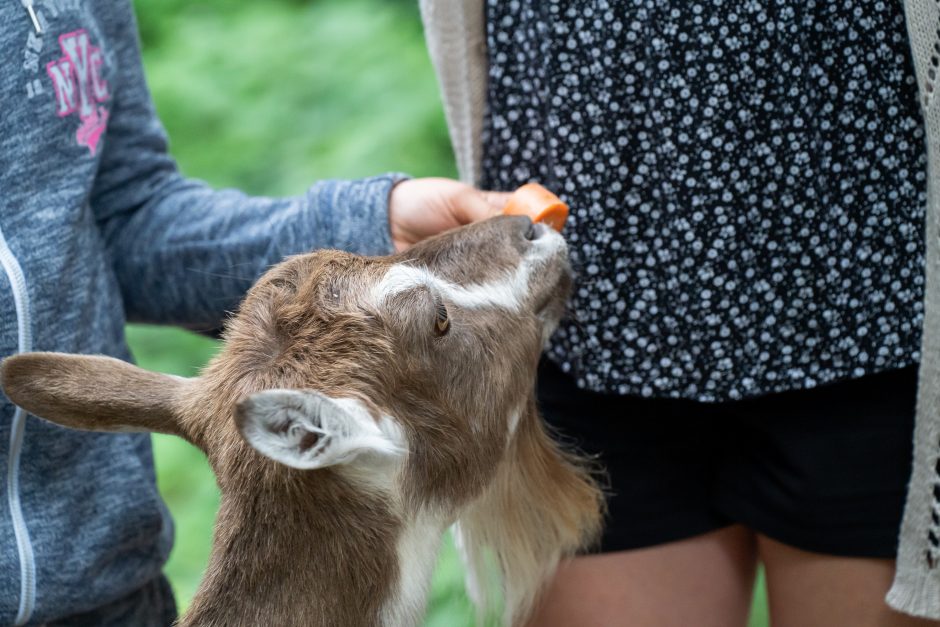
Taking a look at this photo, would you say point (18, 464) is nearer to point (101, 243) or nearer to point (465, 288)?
point (101, 243)

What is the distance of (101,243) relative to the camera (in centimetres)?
206

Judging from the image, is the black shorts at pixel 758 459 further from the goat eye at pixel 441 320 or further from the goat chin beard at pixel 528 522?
the goat eye at pixel 441 320

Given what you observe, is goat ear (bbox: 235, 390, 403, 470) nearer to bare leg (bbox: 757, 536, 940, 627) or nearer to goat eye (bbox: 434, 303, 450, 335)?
goat eye (bbox: 434, 303, 450, 335)

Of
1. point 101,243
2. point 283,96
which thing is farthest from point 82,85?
point 283,96

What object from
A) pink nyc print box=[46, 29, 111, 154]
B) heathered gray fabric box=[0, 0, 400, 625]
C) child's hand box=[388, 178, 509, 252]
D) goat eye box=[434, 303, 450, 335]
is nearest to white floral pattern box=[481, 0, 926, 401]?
child's hand box=[388, 178, 509, 252]

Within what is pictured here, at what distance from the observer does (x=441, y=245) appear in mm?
1896

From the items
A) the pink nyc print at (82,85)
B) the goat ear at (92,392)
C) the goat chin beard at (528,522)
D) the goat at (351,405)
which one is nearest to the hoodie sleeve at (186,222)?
the pink nyc print at (82,85)

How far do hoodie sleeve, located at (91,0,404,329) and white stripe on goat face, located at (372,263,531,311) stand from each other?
0.28m

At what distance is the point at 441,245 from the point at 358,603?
63cm

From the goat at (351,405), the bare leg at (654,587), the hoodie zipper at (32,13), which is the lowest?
the bare leg at (654,587)

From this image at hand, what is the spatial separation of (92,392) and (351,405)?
449 mm

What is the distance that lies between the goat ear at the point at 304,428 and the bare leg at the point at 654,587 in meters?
0.72

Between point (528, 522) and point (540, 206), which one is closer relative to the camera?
point (540, 206)

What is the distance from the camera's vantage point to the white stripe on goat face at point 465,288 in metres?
1.76
